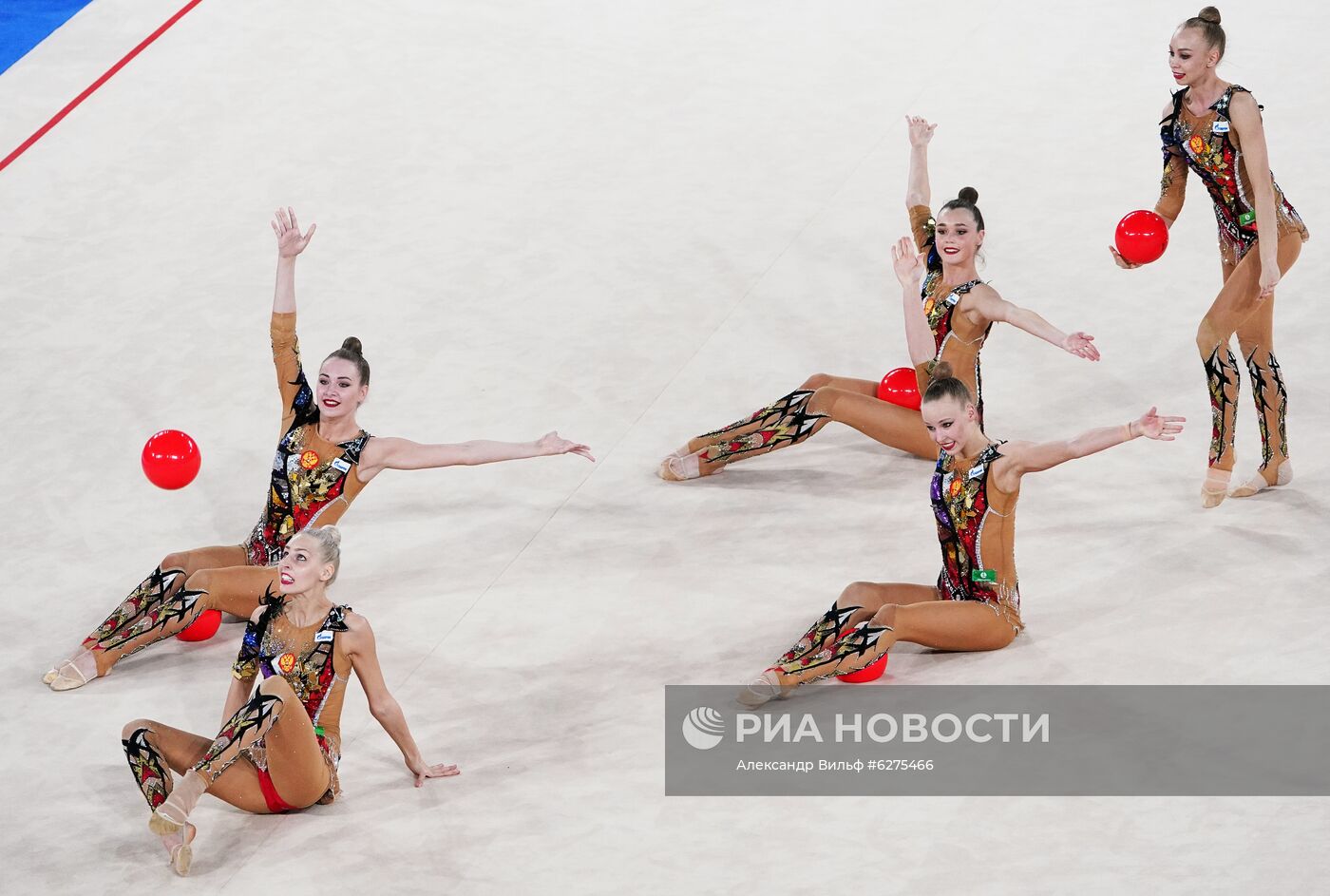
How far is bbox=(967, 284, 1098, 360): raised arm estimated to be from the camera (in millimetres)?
5418

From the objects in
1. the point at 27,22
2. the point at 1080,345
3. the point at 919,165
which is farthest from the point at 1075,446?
the point at 27,22

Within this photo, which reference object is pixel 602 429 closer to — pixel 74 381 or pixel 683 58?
pixel 74 381

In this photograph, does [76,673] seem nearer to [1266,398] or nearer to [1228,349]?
[1228,349]

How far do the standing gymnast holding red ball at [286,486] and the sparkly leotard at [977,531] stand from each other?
142 centimetres

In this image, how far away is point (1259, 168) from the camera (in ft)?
19.4

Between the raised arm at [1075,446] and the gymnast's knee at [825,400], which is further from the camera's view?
the gymnast's knee at [825,400]

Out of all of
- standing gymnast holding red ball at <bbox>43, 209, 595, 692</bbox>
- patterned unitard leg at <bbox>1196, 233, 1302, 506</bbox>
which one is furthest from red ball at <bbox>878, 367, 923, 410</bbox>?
standing gymnast holding red ball at <bbox>43, 209, 595, 692</bbox>

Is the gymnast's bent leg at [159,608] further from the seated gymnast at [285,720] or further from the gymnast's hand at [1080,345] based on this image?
the gymnast's hand at [1080,345]

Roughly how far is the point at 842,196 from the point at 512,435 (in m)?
2.54

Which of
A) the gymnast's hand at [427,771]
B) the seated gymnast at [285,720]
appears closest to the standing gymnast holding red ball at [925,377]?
the gymnast's hand at [427,771]

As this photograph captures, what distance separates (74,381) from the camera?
7.54 meters

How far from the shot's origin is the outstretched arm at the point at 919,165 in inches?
260

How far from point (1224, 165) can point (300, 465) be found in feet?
11.1

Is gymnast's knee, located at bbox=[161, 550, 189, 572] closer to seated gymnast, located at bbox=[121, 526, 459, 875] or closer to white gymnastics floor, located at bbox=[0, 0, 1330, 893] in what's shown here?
white gymnastics floor, located at bbox=[0, 0, 1330, 893]
